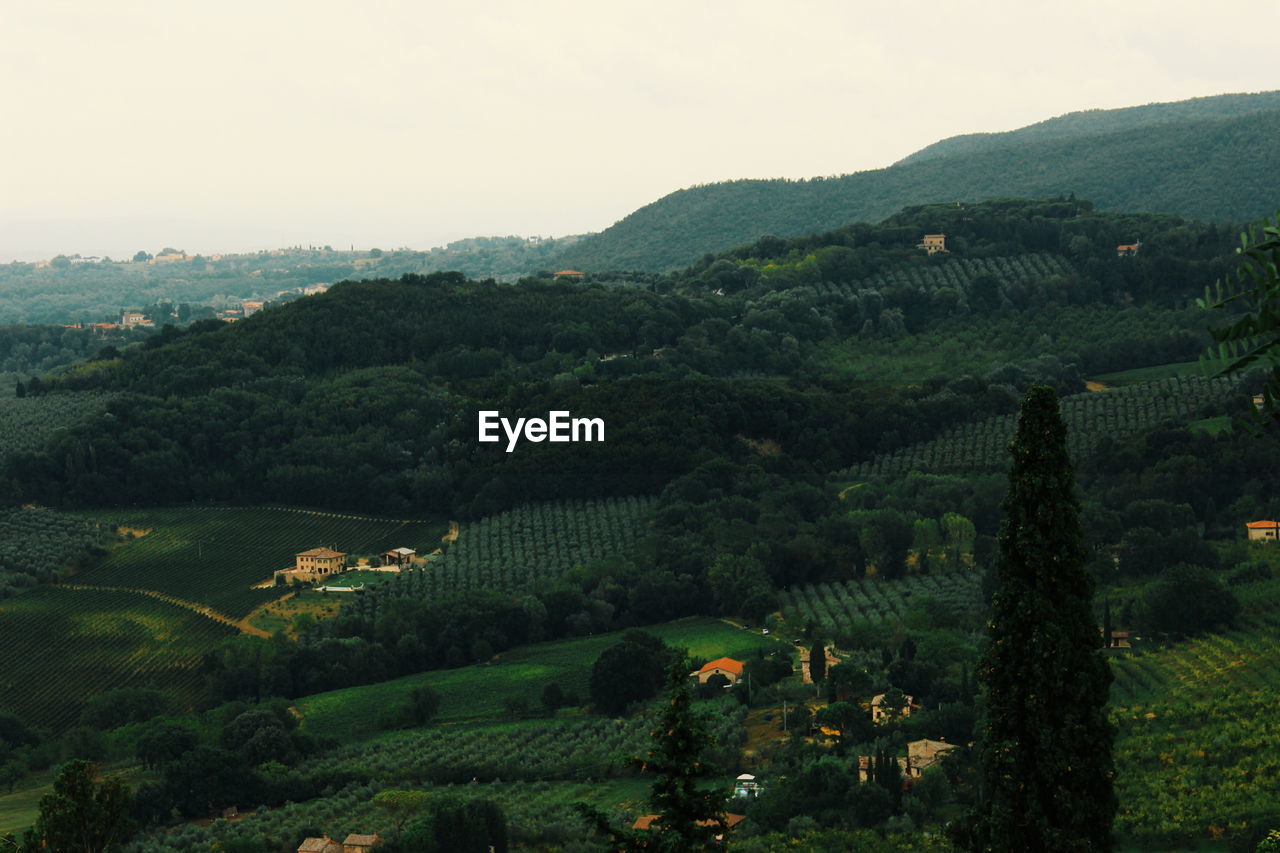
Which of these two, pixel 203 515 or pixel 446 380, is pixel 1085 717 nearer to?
pixel 203 515

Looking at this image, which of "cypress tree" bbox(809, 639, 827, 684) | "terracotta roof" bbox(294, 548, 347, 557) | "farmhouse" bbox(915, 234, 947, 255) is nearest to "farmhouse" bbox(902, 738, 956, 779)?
"cypress tree" bbox(809, 639, 827, 684)

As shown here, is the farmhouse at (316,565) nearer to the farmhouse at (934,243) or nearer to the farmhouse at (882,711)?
the farmhouse at (882,711)

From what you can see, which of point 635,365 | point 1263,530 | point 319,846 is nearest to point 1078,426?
point 1263,530

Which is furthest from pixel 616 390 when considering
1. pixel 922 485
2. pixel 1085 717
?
pixel 1085 717

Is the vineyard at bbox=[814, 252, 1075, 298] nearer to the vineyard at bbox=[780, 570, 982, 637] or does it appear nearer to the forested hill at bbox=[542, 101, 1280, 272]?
the forested hill at bbox=[542, 101, 1280, 272]

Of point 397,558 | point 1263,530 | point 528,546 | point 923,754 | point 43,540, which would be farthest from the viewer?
point 43,540

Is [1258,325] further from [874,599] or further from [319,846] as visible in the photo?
[874,599]
